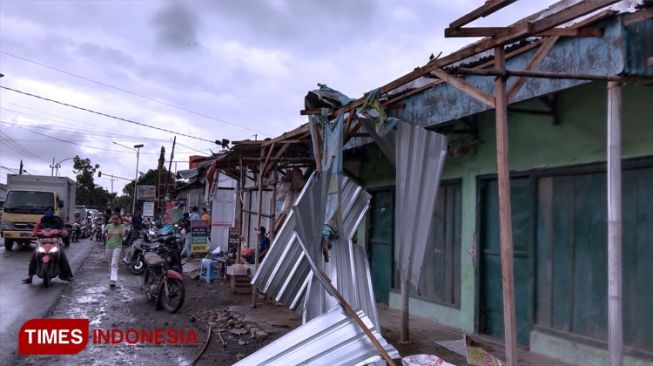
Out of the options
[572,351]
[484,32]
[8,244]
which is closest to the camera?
[484,32]

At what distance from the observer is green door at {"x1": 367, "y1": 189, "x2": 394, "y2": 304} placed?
9109 mm

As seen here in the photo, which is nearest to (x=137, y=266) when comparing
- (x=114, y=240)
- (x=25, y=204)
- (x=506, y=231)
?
(x=114, y=240)

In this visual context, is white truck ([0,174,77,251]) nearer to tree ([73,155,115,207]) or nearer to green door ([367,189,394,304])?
green door ([367,189,394,304])

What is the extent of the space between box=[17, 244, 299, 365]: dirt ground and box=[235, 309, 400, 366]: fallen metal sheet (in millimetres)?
1674

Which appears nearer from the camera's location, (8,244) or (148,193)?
(8,244)

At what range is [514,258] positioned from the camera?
6.27 meters

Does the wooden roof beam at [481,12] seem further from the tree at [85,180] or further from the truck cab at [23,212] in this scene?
the tree at [85,180]

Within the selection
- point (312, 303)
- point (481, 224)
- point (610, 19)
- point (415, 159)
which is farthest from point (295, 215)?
point (610, 19)

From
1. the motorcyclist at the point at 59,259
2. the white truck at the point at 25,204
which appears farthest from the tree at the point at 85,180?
the motorcyclist at the point at 59,259

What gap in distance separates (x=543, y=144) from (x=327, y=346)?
338 cm

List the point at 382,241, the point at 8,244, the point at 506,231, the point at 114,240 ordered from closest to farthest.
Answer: the point at 506,231 < the point at 382,241 < the point at 114,240 < the point at 8,244

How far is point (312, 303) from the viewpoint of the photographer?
225 inches

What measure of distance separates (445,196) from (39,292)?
25.6ft

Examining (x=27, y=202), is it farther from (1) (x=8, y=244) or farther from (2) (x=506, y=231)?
(2) (x=506, y=231)
